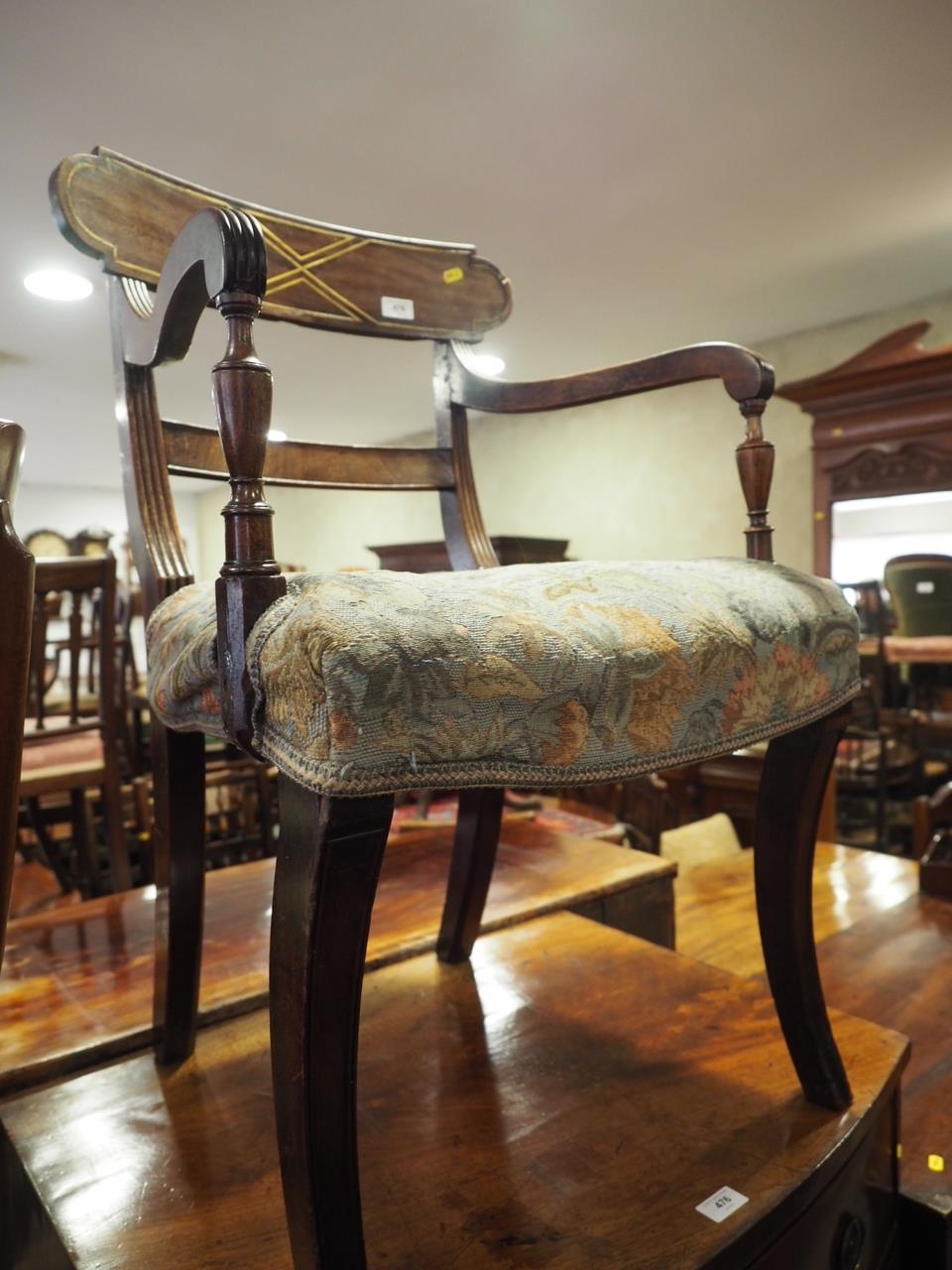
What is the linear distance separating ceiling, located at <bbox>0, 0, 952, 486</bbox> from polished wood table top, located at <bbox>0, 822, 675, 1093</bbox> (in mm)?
1590

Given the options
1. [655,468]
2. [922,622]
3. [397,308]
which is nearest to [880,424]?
[922,622]

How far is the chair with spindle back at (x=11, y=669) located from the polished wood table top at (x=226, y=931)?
1.53 ft

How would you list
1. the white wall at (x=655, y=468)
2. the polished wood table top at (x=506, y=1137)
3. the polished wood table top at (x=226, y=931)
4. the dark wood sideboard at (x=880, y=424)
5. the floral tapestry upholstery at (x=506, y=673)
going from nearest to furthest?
the floral tapestry upholstery at (x=506, y=673), the polished wood table top at (x=506, y=1137), the polished wood table top at (x=226, y=931), the dark wood sideboard at (x=880, y=424), the white wall at (x=655, y=468)

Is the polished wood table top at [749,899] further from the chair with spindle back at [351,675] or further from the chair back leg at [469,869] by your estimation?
the chair with spindle back at [351,675]

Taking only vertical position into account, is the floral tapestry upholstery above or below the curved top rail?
below

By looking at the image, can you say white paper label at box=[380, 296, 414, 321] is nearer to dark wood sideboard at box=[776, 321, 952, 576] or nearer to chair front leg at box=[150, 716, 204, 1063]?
chair front leg at box=[150, 716, 204, 1063]

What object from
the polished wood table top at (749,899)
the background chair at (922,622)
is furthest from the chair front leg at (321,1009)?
the background chair at (922,622)

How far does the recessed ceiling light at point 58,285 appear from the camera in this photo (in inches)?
114

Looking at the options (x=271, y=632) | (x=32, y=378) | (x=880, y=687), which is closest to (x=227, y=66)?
(x=271, y=632)

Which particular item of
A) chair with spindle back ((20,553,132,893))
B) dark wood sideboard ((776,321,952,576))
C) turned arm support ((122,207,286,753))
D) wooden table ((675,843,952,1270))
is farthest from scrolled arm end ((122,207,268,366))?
dark wood sideboard ((776,321,952,576))

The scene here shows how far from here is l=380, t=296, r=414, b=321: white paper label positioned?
94 centimetres

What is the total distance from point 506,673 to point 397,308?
66 centimetres

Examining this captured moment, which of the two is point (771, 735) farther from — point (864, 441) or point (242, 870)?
point (864, 441)

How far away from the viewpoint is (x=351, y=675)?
384 mm
